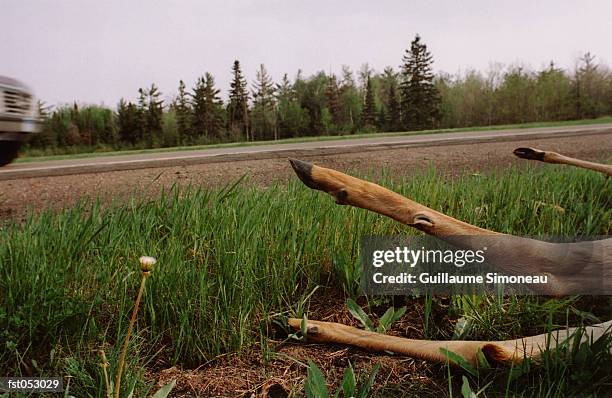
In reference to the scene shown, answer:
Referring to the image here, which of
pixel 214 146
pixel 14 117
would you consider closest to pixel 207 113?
pixel 214 146

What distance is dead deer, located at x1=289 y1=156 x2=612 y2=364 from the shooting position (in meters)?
1.40

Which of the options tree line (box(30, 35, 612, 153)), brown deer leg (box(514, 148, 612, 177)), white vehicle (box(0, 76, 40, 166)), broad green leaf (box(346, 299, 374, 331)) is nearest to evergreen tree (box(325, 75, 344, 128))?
tree line (box(30, 35, 612, 153))

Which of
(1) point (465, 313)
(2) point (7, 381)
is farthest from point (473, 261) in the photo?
(2) point (7, 381)

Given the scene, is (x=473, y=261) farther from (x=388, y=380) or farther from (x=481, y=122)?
(x=481, y=122)

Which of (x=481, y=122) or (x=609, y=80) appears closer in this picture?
(x=609, y=80)

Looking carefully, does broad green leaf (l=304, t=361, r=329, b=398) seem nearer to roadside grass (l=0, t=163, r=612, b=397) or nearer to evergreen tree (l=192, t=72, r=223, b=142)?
roadside grass (l=0, t=163, r=612, b=397)

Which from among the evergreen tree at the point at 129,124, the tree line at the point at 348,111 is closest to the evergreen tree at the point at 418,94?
the tree line at the point at 348,111

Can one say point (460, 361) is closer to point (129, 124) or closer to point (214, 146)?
point (214, 146)

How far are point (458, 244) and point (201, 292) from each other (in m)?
0.77

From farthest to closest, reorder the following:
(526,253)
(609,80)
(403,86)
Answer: (609,80)
(403,86)
(526,253)

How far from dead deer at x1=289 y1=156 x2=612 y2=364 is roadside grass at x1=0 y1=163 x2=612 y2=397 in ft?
0.22

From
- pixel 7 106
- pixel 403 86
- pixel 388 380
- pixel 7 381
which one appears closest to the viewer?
pixel 7 381

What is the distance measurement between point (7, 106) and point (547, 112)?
7807 millimetres

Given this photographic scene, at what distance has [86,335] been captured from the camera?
1526mm
